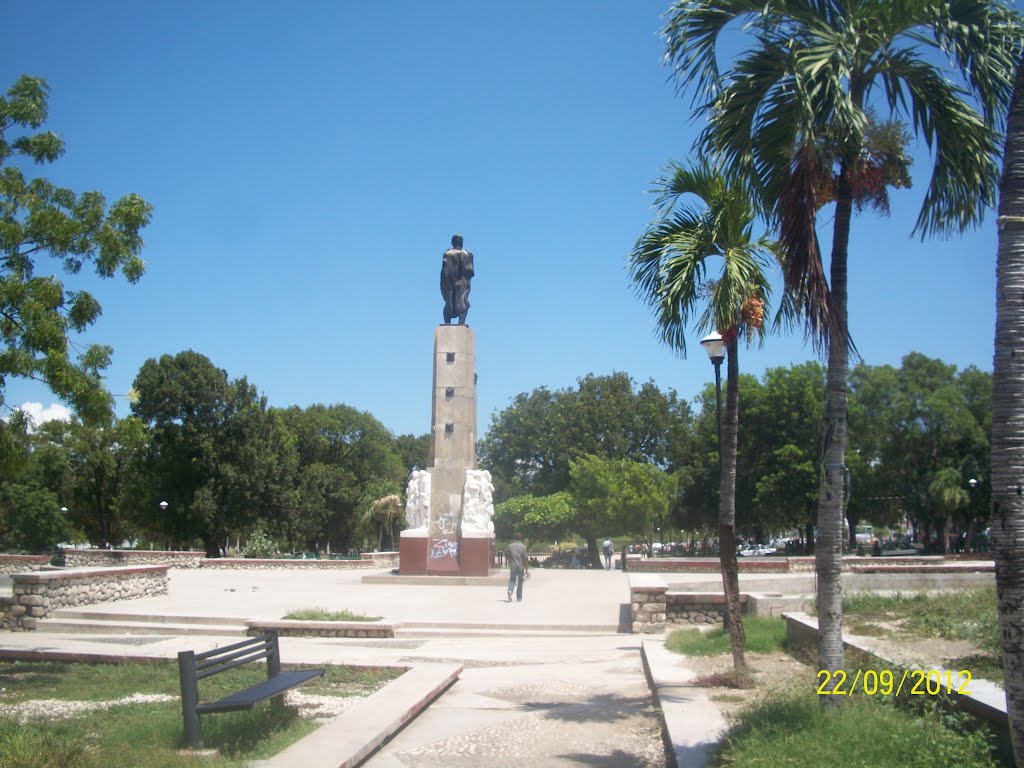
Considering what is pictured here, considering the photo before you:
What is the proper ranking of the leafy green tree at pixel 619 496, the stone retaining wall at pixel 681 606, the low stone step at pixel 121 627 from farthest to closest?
1. the leafy green tree at pixel 619 496
2. the low stone step at pixel 121 627
3. the stone retaining wall at pixel 681 606

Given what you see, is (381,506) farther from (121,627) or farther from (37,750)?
(37,750)

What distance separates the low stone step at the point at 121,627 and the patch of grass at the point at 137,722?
16.0 ft

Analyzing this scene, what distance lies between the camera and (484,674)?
1208cm

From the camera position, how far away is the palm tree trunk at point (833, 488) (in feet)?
23.1

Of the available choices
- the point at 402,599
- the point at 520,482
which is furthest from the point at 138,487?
the point at 402,599

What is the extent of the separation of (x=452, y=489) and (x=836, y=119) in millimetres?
22427

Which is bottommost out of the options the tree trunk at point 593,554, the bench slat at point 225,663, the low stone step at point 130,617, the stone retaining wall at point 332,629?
the tree trunk at point 593,554

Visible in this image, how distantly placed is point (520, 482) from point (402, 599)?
35906mm

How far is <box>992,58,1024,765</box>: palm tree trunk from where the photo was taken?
4.81 m

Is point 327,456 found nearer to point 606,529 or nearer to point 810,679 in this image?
point 606,529

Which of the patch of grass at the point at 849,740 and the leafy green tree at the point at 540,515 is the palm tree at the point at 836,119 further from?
the leafy green tree at the point at 540,515

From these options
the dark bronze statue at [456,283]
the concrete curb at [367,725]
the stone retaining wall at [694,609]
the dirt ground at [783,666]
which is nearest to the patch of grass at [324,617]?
the concrete curb at [367,725]

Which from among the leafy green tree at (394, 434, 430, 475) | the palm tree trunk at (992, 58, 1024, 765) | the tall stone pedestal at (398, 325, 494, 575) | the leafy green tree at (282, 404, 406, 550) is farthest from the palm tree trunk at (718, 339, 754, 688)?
the leafy green tree at (394, 434, 430, 475)

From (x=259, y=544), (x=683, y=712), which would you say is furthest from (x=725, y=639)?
(x=259, y=544)
